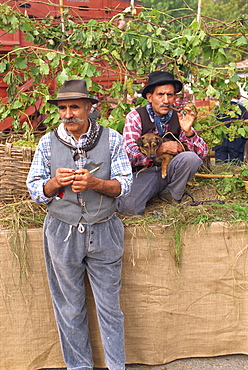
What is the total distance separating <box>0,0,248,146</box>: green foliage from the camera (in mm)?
3877

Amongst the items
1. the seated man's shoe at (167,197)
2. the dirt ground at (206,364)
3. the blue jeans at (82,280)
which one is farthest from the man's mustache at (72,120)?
the dirt ground at (206,364)

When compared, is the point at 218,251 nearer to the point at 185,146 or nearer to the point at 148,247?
the point at 148,247

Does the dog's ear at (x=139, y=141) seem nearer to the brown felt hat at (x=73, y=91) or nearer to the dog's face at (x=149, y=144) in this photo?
the dog's face at (x=149, y=144)

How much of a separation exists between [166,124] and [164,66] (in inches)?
27.8

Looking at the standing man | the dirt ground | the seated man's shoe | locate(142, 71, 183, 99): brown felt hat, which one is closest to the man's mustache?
the standing man

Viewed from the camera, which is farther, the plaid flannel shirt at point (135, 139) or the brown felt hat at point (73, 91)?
the plaid flannel shirt at point (135, 139)

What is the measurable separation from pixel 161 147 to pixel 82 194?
1.09m

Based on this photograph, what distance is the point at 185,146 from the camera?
3.75 m

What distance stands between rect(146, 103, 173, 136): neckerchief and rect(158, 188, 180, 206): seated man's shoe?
50cm

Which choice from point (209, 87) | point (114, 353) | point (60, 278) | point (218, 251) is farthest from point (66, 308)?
point (209, 87)

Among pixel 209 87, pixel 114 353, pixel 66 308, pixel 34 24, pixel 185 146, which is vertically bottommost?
pixel 114 353

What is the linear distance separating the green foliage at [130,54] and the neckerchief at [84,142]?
1.24 meters

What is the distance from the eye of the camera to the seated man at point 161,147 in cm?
350

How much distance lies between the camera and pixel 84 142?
2.73m
